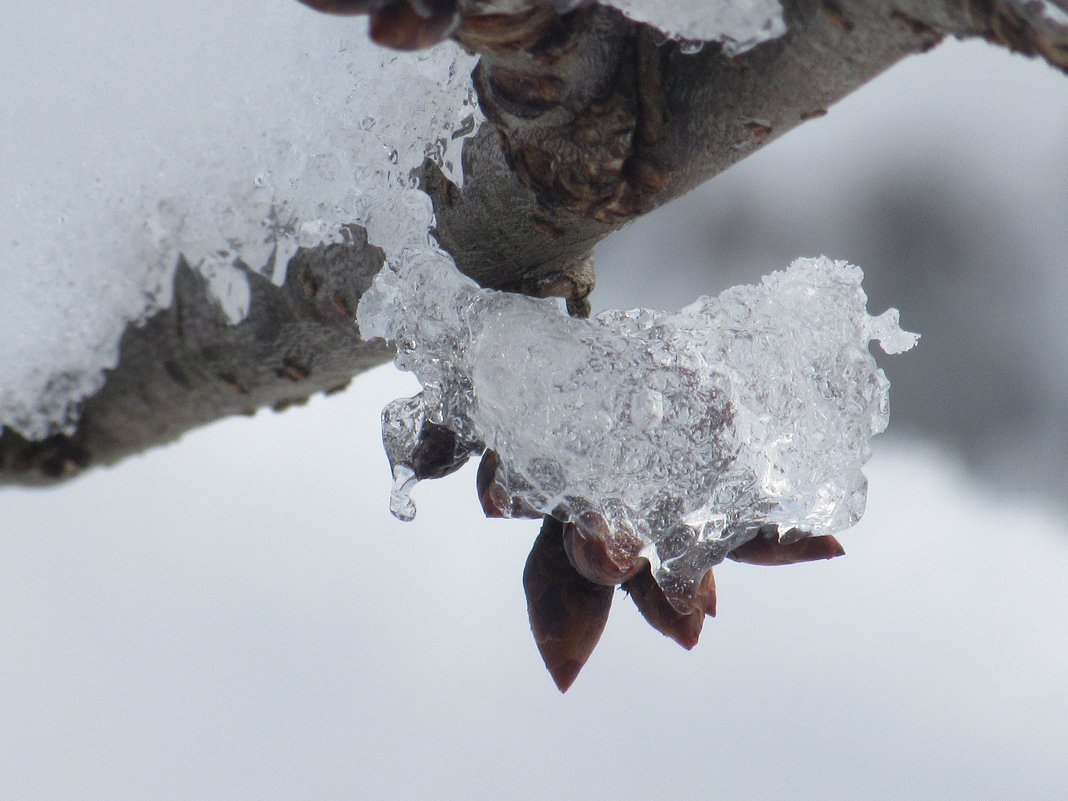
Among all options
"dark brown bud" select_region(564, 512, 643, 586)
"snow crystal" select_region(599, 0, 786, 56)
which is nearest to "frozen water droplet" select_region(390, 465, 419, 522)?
"dark brown bud" select_region(564, 512, 643, 586)

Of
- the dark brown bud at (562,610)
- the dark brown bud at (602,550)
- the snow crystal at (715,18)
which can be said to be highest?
the snow crystal at (715,18)

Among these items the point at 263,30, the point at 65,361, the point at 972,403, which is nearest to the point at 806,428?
the point at 263,30

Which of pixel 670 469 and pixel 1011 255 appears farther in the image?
pixel 1011 255

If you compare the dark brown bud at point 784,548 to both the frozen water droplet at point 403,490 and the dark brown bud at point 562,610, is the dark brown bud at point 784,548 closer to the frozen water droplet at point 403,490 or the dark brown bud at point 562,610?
the dark brown bud at point 562,610

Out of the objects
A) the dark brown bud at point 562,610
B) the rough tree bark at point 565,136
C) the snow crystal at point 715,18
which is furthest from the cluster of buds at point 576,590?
the snow crystal at point 715,18

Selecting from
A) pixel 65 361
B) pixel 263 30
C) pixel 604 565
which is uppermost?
pixel 263 30

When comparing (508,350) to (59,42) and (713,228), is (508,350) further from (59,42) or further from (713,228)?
(713,228)

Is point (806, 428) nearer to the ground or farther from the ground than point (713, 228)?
farther from the ground
